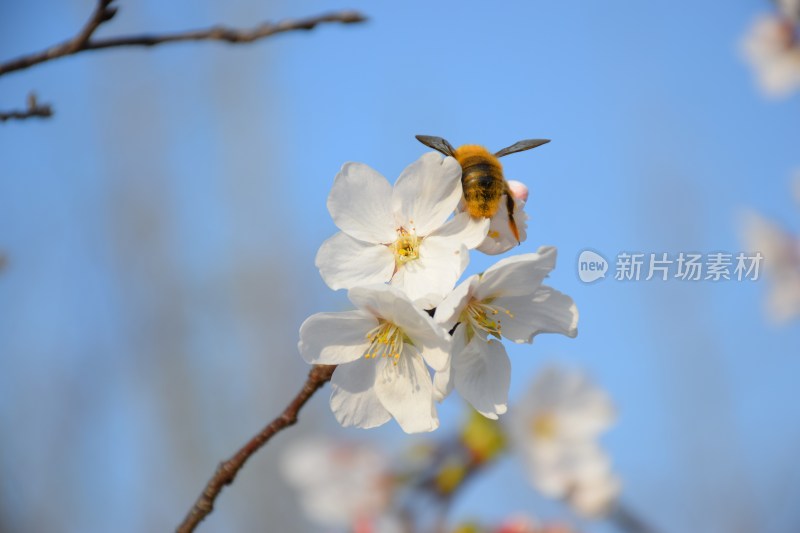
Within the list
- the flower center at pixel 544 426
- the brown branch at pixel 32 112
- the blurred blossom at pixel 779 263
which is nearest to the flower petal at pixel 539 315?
the brown branch at pixel 32 112

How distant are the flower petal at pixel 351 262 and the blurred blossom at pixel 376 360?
0.05 metres

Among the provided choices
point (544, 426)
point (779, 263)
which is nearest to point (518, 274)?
point (544, 426)

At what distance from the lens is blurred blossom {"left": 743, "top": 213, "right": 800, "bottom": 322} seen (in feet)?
9.84

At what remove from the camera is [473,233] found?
0.96m

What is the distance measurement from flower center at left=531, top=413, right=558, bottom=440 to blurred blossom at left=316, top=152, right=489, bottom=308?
1680 mm

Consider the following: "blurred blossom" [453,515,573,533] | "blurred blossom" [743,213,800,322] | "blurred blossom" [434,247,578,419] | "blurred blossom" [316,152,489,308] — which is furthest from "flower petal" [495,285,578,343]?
A: "blurred blossom" [743,213,800,322]

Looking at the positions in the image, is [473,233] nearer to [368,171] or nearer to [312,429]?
[368,171]

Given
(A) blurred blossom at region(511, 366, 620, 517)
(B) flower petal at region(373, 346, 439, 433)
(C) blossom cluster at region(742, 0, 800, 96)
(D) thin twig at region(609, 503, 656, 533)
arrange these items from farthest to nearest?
(C) blossom cluster at region(742, 0, 800, 96) < (A) blurred blossom at region(511, 366, 620, 517) < (D) thin twig at region(609, 503, 656, 533) < (B) flower petal at region(373, 346, 439, 433)

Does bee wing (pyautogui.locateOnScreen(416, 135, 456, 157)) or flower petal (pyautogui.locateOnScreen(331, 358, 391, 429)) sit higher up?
bee wing (pyautogui.locateOnScreen(416, 135, 456, 157))

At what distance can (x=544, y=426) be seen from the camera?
255 centimetres

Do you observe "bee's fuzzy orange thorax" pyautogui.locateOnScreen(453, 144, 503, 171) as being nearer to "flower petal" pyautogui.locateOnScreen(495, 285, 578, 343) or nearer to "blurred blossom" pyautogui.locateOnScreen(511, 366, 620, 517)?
"flower petal" pyautogui.locateOnScreen(495, 285, 578, 343)

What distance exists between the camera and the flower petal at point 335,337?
920 millimetres

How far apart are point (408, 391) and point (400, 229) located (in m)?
0.23

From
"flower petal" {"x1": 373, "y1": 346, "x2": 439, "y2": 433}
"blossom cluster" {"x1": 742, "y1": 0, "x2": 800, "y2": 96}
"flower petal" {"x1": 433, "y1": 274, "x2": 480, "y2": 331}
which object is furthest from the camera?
"blossom cluster" {"x1": 742, "y1": 0, "x2": 800, "y2": 96}
